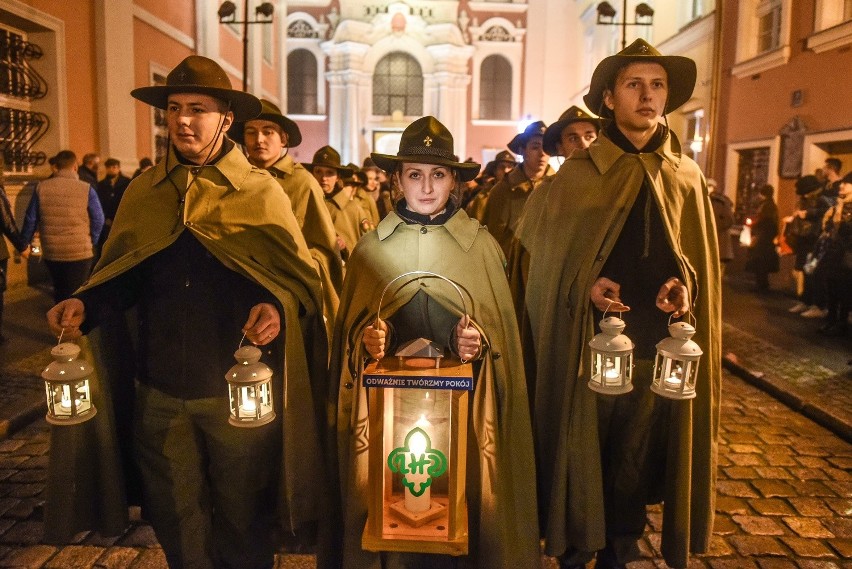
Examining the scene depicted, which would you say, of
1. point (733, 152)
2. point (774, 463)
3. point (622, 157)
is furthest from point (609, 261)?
point (733, 152)

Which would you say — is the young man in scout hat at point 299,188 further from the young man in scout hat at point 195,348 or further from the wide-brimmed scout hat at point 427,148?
the wide-brimmed scout hat at point 427,148

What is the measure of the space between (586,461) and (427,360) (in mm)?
1135

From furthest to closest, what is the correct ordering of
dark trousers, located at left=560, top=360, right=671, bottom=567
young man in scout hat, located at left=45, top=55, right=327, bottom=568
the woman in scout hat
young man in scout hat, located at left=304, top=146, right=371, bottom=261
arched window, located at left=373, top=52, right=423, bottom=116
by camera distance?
arched window, located at left=373, top=52, right=423, bottom=116 < young man in scout hat, located at left=304, top=146, right=371, bottom=261 < dark trousers, located at left=560, top=360, right=671, bottom=567 < young man in scout hat, located at left=45, top=55, right=327, bottom=568 < the woman in scout hat

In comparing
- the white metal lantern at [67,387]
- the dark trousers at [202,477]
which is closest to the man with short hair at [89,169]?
the dark trousers at [202,477]

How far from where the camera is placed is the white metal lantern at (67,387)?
2.52 meters

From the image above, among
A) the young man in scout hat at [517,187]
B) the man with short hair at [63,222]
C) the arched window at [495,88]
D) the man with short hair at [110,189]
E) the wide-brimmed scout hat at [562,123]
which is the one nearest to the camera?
the wide-brimmed scout hat at [562,123]

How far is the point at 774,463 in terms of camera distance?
505 centimetres

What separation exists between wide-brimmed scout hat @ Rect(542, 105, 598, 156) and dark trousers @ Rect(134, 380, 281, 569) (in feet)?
10.9

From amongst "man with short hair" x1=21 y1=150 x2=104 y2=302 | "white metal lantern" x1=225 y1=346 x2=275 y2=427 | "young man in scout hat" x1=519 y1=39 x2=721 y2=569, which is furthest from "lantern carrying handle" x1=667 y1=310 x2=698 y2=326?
"man with short hair" x1=21 y1=150 x2=104 y2=302

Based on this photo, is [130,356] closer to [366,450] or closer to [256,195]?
[256,195]

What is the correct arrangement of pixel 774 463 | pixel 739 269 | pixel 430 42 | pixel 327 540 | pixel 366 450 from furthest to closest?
1. pixel 430 42
2. pixel 739 269
3. pixel 774 463
4. pixel 327 540
5. pixel 366 450

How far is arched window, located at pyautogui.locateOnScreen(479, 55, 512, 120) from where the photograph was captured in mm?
35344

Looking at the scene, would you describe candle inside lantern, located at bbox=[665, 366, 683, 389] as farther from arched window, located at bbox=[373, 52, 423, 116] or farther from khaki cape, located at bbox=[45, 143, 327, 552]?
arched window, located at bbox=[373, 52, 423, 116]

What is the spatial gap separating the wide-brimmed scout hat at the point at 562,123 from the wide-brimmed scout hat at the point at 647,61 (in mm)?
1671
